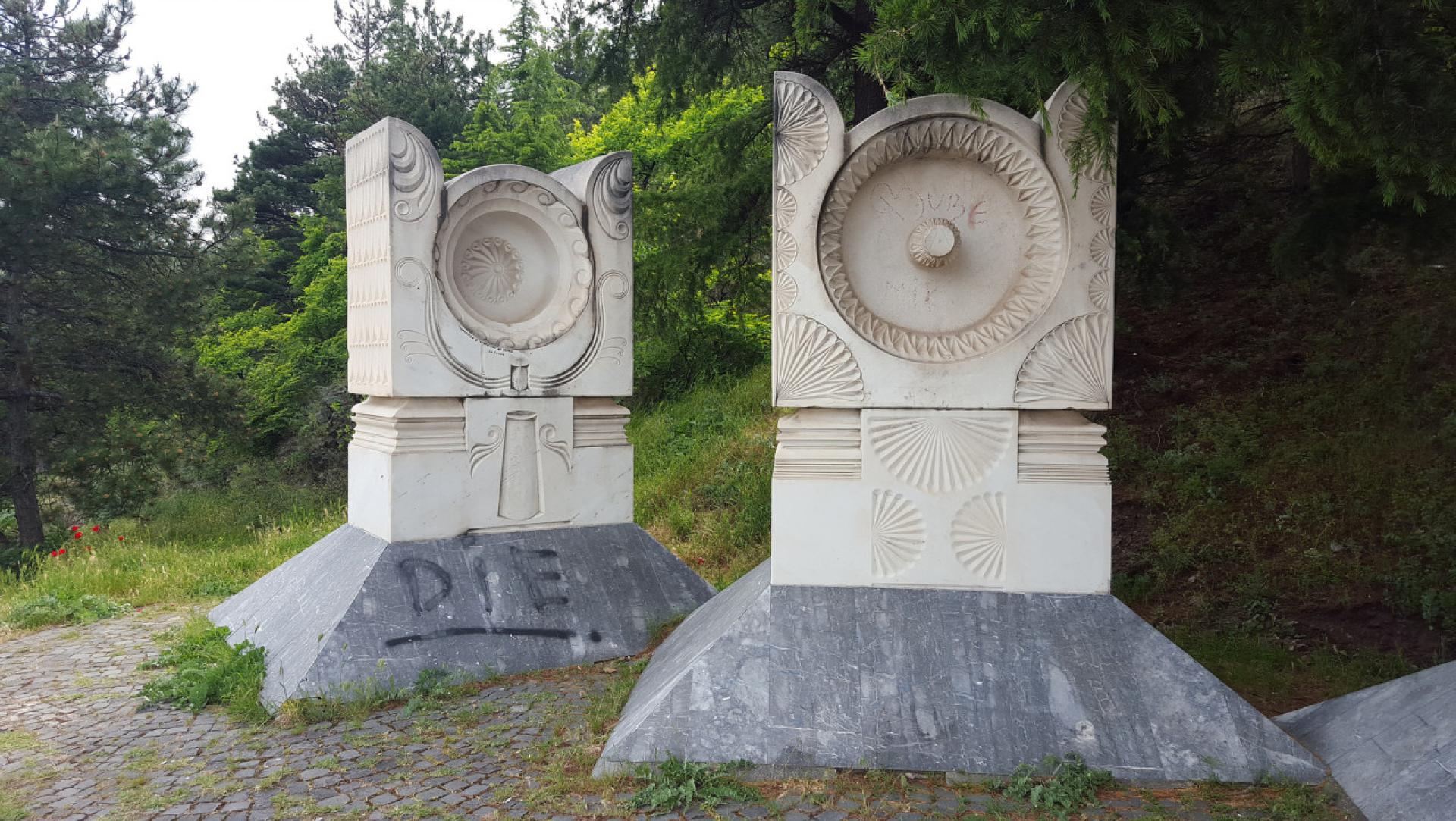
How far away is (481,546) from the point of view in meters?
5.12

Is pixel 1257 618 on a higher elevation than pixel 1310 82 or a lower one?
lower

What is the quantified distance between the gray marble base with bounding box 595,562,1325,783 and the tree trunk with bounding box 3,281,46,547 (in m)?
10.7

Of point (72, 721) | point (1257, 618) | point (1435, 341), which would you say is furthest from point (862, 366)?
point (1435, 341)

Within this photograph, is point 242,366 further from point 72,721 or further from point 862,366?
point 862,366

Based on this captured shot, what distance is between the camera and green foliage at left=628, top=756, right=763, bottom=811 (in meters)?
3.15

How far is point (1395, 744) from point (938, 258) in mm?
2220

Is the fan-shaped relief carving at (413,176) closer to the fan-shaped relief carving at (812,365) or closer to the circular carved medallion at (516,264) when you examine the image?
the circular carved medallion at (516,264)

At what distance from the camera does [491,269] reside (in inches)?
214

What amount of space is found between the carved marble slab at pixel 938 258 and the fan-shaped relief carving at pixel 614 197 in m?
1.95

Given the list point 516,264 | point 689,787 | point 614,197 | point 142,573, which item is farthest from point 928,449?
point 142,573

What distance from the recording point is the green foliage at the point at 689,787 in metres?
3.15

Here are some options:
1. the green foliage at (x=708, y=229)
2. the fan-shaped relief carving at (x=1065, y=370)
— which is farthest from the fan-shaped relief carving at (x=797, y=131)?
the green foliage at (x=708, y=229)

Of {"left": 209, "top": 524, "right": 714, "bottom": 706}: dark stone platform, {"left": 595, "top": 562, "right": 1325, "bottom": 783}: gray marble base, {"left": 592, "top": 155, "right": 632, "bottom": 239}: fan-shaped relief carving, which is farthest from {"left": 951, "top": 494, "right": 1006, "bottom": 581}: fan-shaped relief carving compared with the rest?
{"left": 592, "top": 155, "right": 632, "bottom": 239}: fan-shaped relief carving

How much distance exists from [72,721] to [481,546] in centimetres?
195
